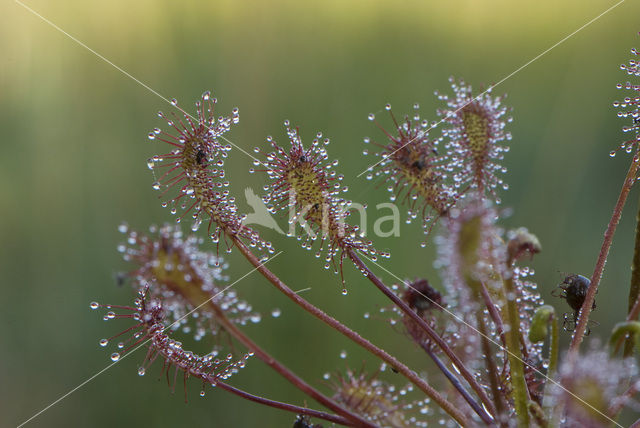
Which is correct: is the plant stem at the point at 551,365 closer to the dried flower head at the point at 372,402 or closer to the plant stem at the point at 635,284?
the plant stem at the point at 635,284

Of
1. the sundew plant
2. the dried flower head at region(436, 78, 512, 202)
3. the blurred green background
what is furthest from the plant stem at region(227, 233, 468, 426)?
the blurred green background

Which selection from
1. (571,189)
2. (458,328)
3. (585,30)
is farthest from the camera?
(585,30)

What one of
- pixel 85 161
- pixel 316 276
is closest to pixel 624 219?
pixel 316 276

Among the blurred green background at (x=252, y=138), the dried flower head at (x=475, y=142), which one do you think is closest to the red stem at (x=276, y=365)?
the dried flower head at (x=475, y=142)

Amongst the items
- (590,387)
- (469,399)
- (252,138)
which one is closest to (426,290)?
(469,399)

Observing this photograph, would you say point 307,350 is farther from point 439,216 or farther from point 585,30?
point 585,30

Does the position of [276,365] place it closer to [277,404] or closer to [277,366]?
[277,366]
